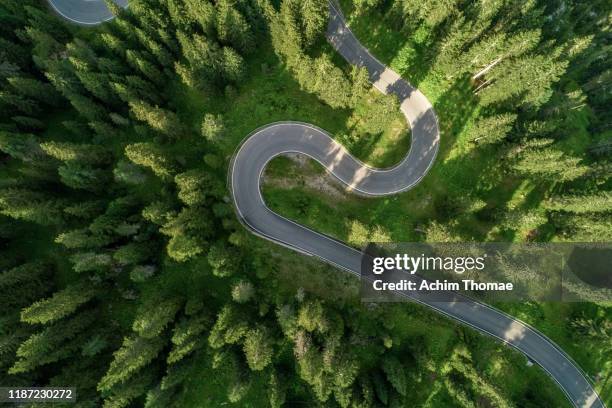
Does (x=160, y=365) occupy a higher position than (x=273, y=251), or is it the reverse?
(x=273, y=251)

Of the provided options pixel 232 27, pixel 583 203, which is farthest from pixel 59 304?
pixel 583 203

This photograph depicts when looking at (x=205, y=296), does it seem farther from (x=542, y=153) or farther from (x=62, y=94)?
(x=542, y=153)

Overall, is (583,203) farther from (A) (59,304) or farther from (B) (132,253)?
(A) (59,304)

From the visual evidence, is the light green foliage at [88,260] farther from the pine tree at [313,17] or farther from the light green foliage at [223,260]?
the pine tree at [313,17]

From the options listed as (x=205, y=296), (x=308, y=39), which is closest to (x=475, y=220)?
(x=308, y=39)

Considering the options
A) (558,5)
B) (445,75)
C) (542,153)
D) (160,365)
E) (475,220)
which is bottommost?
(160,365)

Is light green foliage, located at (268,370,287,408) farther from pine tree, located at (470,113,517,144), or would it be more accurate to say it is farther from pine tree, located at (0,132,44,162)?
pine tree, located at (470,113,517,144)
